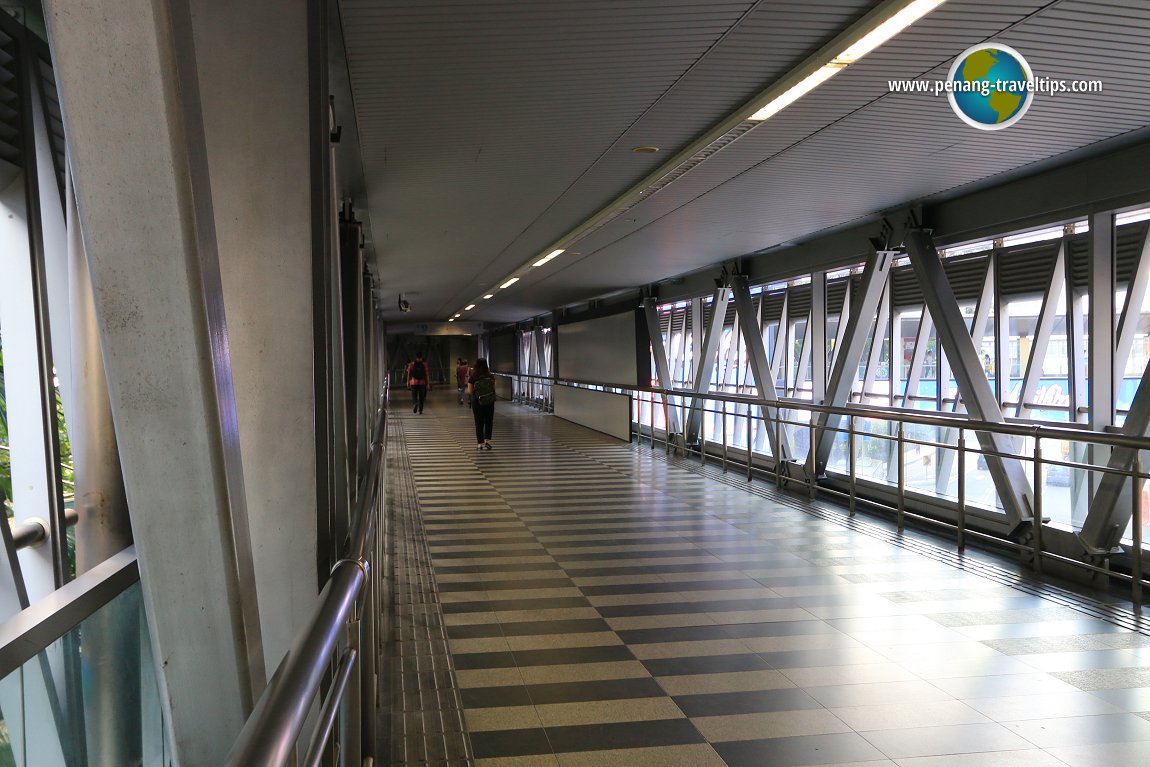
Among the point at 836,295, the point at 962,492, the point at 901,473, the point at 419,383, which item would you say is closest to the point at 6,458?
the point at 962,492

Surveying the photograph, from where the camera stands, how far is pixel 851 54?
3865 millimetres

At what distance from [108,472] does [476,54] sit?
7.95 ft

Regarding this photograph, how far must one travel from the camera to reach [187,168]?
132 centimetres

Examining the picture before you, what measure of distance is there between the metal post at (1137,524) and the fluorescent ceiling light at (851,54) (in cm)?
290

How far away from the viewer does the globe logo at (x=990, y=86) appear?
4043 mm

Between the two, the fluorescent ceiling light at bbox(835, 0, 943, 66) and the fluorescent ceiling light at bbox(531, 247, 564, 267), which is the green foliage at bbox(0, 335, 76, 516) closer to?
the fluorescent ceiling light at bbox(835, 0, 943, 66)

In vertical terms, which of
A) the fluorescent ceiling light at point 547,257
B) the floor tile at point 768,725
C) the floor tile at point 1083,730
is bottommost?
the floor tile at point 1083,730

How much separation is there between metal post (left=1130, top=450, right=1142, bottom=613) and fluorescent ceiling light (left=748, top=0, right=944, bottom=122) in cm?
290

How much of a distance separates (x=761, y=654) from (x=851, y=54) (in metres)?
2.74

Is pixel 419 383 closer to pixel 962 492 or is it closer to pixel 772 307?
pixel 772 307

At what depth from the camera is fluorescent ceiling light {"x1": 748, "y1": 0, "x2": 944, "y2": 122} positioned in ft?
11.0

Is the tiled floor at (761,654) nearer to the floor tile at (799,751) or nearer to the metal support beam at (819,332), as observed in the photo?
the floor tile at (799,751)

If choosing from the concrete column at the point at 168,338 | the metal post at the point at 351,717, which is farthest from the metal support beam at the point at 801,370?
the concrete column at the point at 168,338

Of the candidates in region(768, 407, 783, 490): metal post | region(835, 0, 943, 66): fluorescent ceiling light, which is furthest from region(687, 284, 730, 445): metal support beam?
region(835, 0, 943, 66): fluorescent ceiling light
